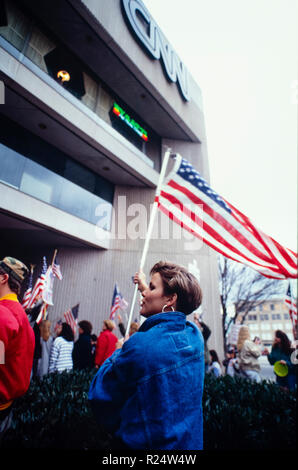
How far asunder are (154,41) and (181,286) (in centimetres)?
1467

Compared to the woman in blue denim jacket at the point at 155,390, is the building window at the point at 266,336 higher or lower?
lower

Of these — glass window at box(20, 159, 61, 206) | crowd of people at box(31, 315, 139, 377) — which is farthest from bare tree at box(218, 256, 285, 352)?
crowd of people at box(31, 315, 139, 377)

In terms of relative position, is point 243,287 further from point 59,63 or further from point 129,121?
point 59,63

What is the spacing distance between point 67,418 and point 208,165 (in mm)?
14763

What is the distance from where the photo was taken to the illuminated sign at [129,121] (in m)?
12.6

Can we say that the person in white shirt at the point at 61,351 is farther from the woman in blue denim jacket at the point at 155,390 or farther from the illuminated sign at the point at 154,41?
the illuminated sign at the point at 154,41

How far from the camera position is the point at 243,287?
20.9m

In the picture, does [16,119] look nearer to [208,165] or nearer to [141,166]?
[141,166]

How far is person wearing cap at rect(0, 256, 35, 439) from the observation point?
1.90 meters

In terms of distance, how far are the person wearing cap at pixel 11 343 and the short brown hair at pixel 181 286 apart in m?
1.23

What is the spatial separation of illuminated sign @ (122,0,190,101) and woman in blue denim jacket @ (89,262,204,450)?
1360 centimetres

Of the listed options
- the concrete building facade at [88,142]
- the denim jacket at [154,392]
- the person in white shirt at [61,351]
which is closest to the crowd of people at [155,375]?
the denim jacket at [154,392]

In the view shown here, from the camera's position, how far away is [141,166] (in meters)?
12.4
